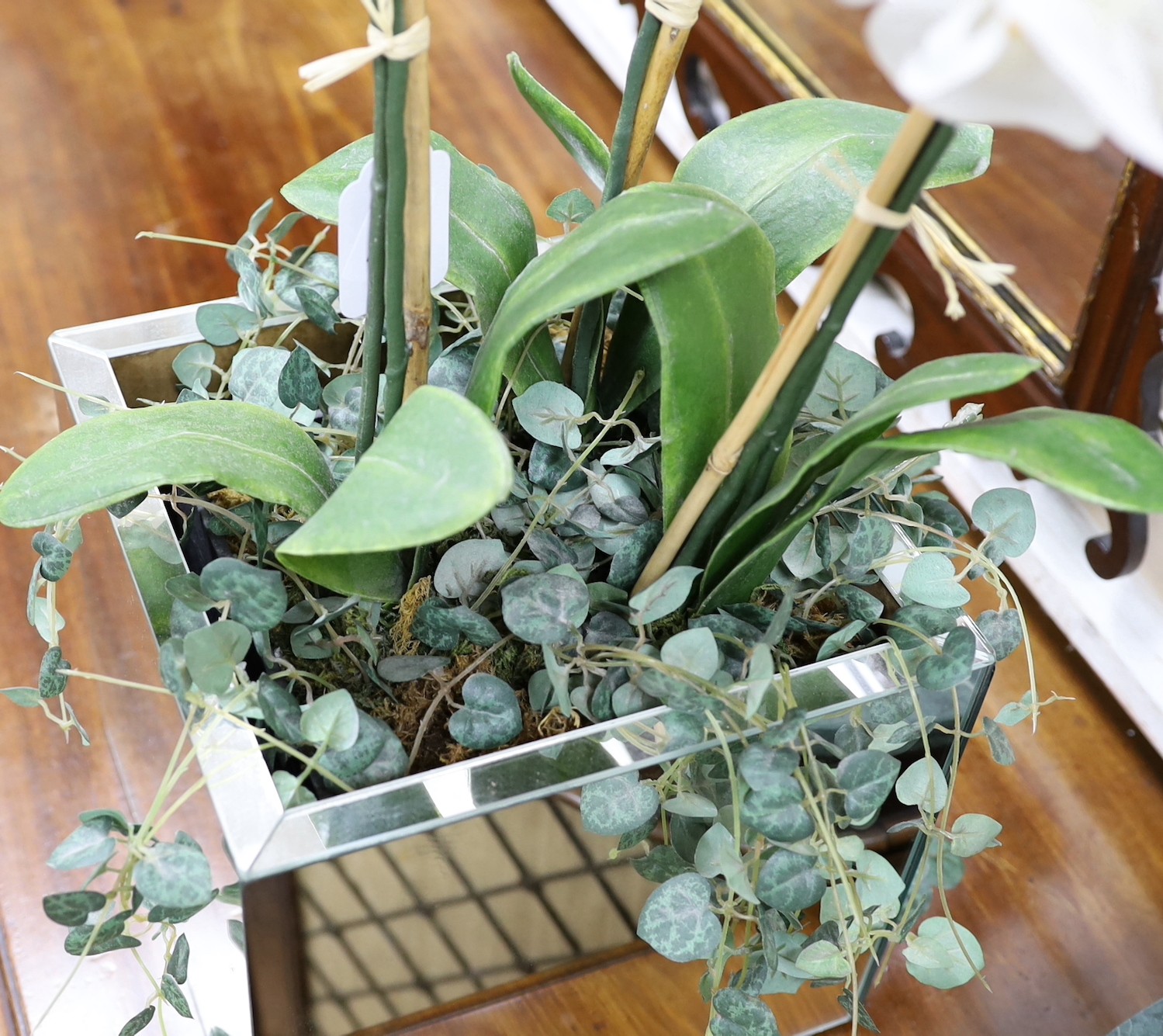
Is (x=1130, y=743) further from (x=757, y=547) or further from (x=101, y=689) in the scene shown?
(x=101, y=689)

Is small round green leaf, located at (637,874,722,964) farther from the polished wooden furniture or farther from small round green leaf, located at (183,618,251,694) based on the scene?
the polished wooden furniture

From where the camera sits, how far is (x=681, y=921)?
407 millimetres

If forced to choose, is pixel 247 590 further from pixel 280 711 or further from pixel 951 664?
pixel 951 664

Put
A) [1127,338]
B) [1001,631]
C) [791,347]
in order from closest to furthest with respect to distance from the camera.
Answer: [791,347], [1001,631], [1127,338]

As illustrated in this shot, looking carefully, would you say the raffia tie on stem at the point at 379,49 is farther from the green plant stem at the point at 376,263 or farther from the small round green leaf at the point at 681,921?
the small round green leaf at the point at 681,921

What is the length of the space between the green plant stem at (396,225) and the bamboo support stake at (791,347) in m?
0.11

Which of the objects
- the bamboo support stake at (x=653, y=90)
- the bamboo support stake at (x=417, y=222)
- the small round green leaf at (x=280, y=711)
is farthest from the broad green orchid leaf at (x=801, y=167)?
the small round green leaf at (x=280, y=711)

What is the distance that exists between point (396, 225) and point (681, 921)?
25 centimetres

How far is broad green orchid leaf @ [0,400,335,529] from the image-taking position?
14.2 inches

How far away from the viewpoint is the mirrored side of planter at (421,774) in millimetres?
371

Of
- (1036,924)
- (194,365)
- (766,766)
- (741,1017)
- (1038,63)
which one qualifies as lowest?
(1036,924)

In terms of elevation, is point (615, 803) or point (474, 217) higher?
point (474, 217)

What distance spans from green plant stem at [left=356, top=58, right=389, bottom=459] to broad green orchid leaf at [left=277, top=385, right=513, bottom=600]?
0.18 feet

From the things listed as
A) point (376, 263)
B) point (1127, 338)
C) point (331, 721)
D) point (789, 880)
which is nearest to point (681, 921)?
point (789, 880)
